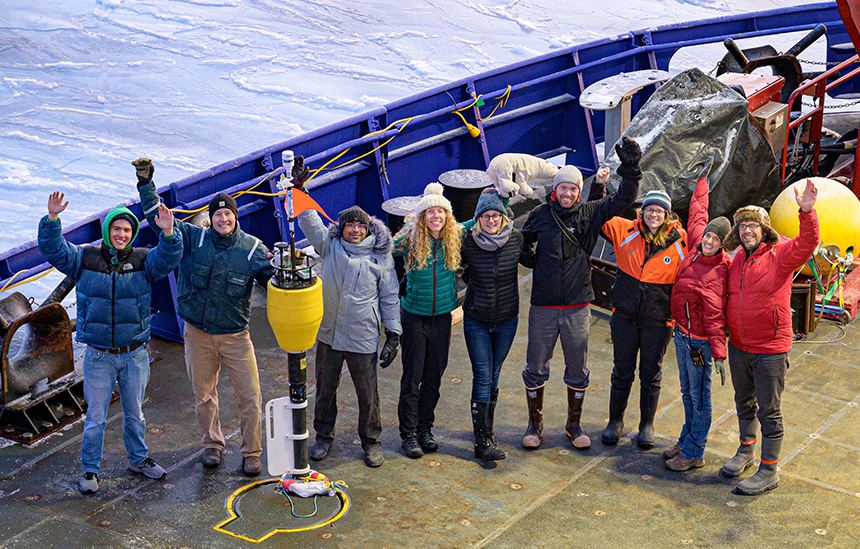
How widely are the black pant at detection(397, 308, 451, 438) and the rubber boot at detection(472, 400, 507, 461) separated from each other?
12.0 inches

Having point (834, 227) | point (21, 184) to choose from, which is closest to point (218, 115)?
point (21, 184)

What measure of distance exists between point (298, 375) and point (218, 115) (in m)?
17.8

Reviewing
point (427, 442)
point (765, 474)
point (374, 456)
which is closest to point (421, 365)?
point (427, 442)

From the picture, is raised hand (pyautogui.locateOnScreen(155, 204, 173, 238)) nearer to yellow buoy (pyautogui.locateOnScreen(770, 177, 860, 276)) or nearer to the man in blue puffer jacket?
the man in blue puffer jacket

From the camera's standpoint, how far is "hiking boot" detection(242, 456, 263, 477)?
19.0 ft

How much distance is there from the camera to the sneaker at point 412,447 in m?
6.04

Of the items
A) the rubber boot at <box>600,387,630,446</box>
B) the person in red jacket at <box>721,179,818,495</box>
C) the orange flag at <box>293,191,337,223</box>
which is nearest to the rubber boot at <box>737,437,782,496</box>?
the person in red jacket at <box>721,179,818,495</box>

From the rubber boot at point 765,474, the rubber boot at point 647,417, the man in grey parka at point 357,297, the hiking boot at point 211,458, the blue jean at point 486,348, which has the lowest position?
the rubber boot at point 765,474

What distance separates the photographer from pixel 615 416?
247 inches

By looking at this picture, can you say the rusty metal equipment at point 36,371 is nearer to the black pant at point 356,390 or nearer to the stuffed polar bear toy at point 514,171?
the black pant at point 356,390

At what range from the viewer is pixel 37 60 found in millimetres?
25422

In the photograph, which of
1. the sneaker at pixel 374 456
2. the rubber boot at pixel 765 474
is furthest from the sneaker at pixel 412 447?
the rubber boot at pixel 765 474

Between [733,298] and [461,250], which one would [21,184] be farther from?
[733,298]

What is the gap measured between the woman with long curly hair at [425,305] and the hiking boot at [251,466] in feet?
3.20
